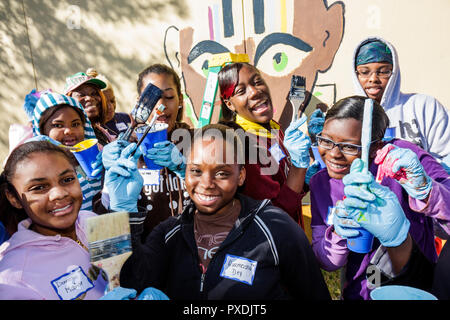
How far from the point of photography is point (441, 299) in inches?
52.7

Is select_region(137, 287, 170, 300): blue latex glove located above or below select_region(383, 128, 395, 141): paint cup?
below

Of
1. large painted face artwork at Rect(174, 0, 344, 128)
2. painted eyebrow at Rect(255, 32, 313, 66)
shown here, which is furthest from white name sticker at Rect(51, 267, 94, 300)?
painted eyebrow at Rect(255, 32, 313, 66)

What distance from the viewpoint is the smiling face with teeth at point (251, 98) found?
2.39 meters

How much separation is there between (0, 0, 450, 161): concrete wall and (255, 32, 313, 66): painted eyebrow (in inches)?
0.5

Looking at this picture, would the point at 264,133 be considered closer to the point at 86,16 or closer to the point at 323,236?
the point at 323,236

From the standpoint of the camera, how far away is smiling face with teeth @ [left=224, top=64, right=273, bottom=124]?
2.39 m

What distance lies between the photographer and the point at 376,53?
270cm

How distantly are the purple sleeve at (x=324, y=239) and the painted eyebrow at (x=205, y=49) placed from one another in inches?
130

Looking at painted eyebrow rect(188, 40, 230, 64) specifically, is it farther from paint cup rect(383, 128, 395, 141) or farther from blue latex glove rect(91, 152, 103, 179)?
blue latex glove rect(91, 152, 103, 179)

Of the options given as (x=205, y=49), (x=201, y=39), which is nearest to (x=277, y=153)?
(x=205, y=49)

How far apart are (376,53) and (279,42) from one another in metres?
1.95

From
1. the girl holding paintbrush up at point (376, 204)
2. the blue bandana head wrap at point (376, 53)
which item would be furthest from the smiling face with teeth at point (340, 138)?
the blue bandana head wrap at point (376, 53)

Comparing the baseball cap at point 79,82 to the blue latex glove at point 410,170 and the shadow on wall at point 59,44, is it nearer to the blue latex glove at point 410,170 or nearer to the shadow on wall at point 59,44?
the shadow on wall at point 59,44
